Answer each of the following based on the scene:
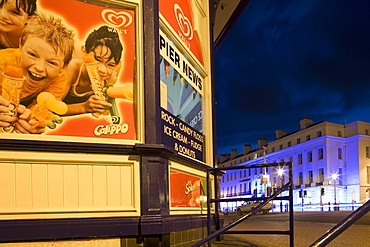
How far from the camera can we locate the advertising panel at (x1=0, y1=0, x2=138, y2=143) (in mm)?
4227

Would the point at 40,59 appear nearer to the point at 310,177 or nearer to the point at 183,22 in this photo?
the point at 183,22

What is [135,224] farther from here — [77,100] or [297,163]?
[297,163]

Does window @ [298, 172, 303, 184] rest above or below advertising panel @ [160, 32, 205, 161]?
below

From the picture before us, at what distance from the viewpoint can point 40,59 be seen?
172 inches

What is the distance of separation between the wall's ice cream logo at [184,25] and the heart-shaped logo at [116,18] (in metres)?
1.29

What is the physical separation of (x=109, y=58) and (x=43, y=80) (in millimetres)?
882

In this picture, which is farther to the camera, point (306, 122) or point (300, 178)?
point (306, 122)

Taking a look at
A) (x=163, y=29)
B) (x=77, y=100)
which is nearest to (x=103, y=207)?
(x=77, y=100)

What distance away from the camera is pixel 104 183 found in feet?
14.5

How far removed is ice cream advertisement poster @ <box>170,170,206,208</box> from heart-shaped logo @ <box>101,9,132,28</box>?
7.21 feet

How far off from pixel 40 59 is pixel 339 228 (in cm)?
373

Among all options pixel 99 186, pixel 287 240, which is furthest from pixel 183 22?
pixel 287 240

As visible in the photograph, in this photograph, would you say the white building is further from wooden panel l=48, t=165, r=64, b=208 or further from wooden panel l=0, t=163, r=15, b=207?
wooden panel l=0, t=163, r=15, b=207

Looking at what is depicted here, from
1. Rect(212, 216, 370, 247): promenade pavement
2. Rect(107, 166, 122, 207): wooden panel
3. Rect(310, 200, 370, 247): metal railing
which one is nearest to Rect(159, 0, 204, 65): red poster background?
Rect(107, 166, 122, 207): wooden panel
